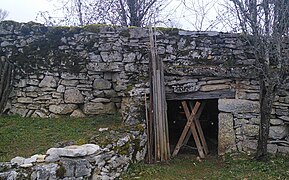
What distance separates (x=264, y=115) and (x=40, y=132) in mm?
3909

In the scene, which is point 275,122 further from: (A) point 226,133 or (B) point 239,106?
(A) point 226,133

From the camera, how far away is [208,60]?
261 inches

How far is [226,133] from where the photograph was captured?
618cm

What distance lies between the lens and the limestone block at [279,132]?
6.00 metres

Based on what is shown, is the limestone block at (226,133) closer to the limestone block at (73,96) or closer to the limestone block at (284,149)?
the limestone block at (284,149)

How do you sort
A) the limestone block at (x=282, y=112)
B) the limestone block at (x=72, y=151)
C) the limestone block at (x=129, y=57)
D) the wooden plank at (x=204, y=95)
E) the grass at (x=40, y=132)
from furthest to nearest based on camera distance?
1. the limestone block at (x=129, y=57)
2. the wooden plank at (x=204, y=95)
3. the limestone block at (x=282, y=112)
4. the grass at (x=40, y=132)
5. the limestone block at (x=72, y=151)

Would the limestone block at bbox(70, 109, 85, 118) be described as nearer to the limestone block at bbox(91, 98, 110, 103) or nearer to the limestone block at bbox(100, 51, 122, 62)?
the limestone block at bbox(91, 98, 110, 103)

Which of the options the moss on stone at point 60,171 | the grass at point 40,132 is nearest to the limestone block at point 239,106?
the grass at point 40,132

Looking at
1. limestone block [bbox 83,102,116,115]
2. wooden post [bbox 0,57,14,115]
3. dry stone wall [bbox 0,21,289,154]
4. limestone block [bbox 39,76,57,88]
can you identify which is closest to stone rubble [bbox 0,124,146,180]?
dry stone wall [bbox 0,21,289,154]

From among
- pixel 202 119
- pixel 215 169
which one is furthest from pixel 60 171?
pixel 202 119

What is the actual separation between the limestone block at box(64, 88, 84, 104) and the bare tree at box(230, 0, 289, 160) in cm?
344

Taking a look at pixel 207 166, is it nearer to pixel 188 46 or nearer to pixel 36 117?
pixel 188 46

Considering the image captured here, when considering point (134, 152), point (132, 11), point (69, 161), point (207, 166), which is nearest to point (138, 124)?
point (134, 152)

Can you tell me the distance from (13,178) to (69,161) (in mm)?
684
